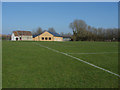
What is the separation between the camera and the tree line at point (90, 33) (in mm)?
55375

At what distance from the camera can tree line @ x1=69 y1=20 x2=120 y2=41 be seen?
55375mm

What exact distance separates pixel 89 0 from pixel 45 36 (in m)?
62.3

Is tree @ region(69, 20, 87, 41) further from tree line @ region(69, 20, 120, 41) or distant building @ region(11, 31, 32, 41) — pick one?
distant building @ region(11, 31, 32, 41)

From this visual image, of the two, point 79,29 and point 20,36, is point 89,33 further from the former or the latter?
point 20,36

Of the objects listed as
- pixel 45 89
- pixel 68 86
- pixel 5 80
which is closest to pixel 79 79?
pixel 68 86

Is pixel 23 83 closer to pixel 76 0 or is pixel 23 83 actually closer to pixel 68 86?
pixel 68 86

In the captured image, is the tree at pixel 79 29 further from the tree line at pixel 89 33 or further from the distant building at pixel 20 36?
the distant building at pixel 20 36

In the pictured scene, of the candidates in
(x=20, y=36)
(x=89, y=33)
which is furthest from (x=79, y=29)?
(x=20, y=36)

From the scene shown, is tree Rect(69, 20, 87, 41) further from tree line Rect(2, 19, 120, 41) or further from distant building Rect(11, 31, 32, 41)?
distant building Rect(11, 31, 32, 41)

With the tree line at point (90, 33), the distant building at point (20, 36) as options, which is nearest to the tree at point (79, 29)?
the tree line at point (90, 33)

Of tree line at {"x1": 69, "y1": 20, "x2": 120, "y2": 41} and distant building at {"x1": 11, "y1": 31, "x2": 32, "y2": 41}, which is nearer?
tree line at {"x1": 69, "y1": 20, "x2": 120, "y2": 41}

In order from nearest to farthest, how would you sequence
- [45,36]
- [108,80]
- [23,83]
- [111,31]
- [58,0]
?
1. [58,0]
2. [23,83]
3. [108,80]
4. [111,31]
5. [45,36]

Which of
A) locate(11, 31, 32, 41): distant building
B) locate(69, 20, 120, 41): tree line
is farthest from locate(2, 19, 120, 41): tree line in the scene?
locate(11, 31, 32, 41): distant building

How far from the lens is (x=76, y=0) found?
2.71m
